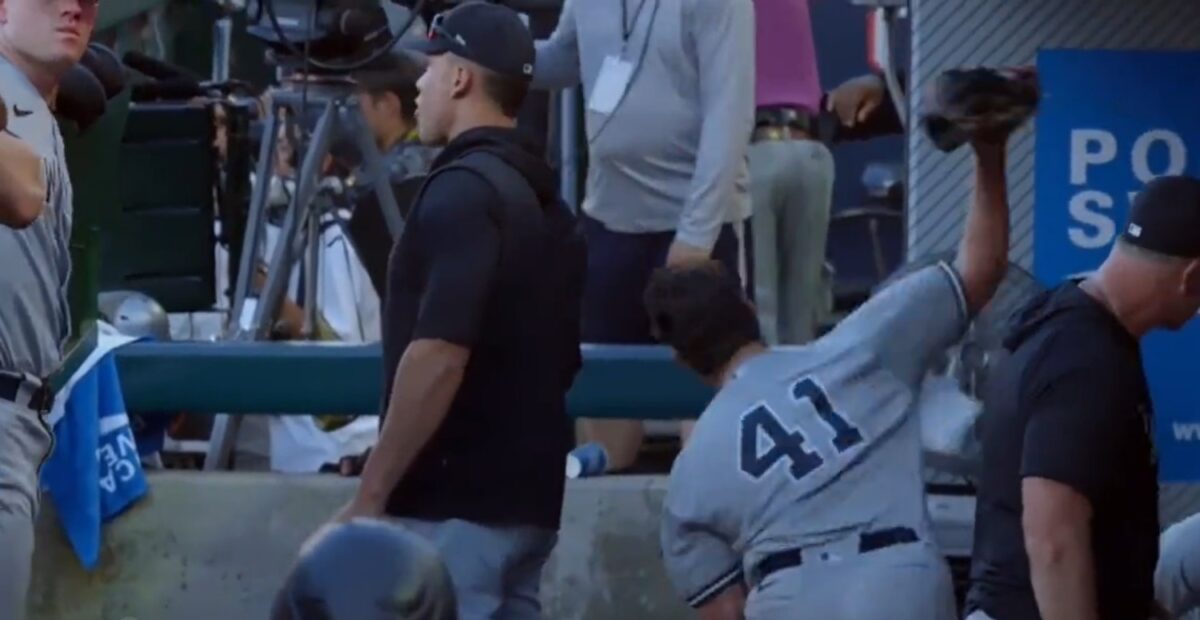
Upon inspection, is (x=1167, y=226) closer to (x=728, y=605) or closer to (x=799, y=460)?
(x=799, y=460)

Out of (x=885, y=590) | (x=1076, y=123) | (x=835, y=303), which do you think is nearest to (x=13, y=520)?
(x=885, y=590)

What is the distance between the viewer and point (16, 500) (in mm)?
5809

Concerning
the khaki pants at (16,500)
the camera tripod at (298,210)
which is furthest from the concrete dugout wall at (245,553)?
the khaki pants at (16,500)

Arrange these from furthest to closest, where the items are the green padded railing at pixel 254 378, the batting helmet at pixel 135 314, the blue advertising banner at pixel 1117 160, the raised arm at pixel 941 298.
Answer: the batting helmet at pixel 135 314
the green padded railing at pixel 254 378
the blue advertising banner at pixel 1117 160
the raised arm at pixel 941 298

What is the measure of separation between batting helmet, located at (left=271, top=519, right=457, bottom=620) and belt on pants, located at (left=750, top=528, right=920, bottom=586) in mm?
2366

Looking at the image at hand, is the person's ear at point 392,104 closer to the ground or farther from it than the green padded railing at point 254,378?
farther from it

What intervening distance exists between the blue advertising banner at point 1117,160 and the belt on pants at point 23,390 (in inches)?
105

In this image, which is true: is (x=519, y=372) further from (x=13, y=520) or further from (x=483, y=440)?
(x=13, y=520)

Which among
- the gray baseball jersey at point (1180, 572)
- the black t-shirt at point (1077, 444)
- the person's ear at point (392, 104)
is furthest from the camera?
the person's ear at point (392, 104)

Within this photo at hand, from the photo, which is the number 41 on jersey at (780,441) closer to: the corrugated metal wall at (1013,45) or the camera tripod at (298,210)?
the corrugated metal wall at (1013,45)

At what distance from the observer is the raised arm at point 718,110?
298 inches

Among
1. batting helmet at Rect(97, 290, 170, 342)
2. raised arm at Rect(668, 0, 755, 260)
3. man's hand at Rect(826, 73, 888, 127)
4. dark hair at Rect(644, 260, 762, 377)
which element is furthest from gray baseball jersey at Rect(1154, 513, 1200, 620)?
man's hand at Rect(826, 73, 888, 127)

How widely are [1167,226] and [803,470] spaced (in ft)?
2.73

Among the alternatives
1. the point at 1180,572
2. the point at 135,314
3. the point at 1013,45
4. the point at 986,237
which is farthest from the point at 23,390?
the point at 1013,45
